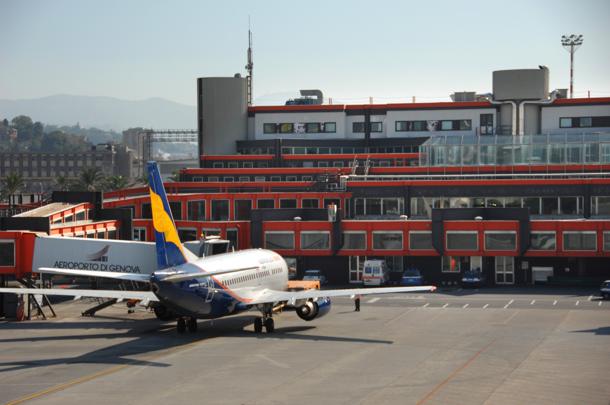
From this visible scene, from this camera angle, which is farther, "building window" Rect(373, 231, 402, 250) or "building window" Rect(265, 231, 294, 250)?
"building window" Rect(265, 231, 294, 250)

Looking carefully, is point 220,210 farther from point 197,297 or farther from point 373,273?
point 197,297

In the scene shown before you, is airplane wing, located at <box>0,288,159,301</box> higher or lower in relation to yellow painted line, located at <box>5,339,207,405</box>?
higher

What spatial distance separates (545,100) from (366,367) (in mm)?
97980

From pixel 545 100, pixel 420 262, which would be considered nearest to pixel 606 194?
pixel 420 262

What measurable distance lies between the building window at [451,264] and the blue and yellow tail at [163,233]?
42309 mm

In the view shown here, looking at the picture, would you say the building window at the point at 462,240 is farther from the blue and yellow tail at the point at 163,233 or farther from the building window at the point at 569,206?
the blue and yellow tail at the point at 163,233

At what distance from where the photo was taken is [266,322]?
59.0m

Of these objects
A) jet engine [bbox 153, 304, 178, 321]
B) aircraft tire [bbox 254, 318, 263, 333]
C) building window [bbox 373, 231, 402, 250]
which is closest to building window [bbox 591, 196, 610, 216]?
building window [bbox 373, 231, 402, 250]

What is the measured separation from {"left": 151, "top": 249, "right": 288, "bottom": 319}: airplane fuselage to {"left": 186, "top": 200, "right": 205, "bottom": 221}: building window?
4096 cm

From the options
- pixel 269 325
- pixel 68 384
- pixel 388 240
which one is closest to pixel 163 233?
pixel 269 325

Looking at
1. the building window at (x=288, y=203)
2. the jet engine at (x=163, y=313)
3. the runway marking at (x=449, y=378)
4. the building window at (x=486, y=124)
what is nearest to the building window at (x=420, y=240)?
the building window at (x=288, y=203)

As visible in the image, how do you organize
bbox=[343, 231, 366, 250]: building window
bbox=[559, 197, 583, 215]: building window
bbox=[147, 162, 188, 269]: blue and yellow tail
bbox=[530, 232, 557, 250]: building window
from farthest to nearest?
bbox=[559, 197, 583, 215]: building window
bbox=[343, 231, 366, 250]: building window
bbox=[530, 232, 557, 250]: building window
bbox=[147, 162, 188, 269]: blue and yellow tail

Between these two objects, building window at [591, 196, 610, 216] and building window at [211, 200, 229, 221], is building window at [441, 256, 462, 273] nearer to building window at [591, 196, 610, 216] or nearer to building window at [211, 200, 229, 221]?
building window at [591, 196, 610, 216]

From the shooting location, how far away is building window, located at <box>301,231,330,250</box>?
92750mm
